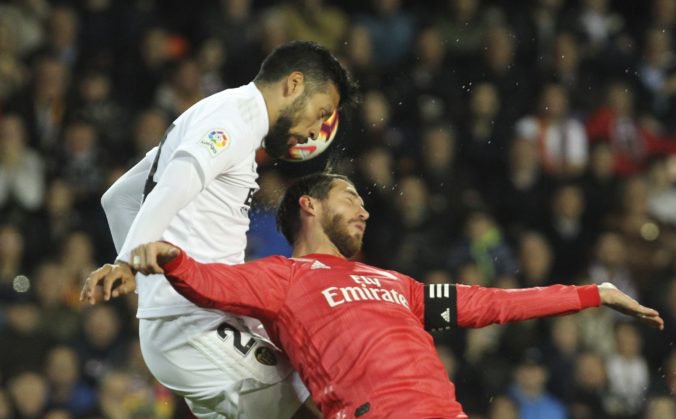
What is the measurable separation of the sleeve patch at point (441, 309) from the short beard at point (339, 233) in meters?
0.34

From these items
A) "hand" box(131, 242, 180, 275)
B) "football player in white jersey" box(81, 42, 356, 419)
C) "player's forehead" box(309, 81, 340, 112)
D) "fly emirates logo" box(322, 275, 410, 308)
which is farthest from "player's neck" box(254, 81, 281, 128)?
"hand" box(131, 242, 180, 275)

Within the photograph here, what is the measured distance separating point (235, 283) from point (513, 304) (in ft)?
3.50

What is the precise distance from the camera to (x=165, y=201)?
3.97 meters

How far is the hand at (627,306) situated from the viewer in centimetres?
459

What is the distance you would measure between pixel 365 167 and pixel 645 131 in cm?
270

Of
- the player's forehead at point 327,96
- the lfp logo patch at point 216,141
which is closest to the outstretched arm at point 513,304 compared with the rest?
the player's forehead at point 327,96

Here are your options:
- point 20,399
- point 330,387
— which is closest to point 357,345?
point 330,387

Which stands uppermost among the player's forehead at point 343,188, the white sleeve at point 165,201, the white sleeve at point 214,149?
the white sleeve at point 214,149

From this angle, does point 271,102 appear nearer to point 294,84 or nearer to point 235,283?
point 294,84

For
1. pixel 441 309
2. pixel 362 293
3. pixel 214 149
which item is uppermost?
pixel 214 149

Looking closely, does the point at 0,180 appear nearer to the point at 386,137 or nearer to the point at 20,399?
the point at 20,399

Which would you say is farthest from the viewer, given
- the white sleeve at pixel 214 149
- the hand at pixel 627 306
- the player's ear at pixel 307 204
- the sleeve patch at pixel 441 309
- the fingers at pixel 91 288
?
the player's ear at pixel 307 204

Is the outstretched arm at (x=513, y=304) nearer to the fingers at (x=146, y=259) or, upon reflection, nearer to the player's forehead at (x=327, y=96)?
the player's forehead at (x=327, y=96)

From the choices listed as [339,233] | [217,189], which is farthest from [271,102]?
[339,233]
